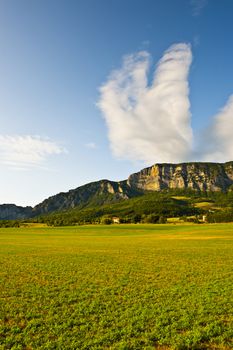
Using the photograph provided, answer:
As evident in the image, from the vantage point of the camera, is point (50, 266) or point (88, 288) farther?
point (50, 266)

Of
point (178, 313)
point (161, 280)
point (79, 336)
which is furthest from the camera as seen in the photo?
point (161, 280)

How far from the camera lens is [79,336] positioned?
44.3 feet

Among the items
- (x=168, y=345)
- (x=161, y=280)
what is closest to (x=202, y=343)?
(x=168, y=345)

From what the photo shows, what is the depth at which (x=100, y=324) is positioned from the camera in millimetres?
15000

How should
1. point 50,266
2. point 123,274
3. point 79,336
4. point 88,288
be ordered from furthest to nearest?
point 50,266 < point 123,274 < point 88,288 < point 79,336

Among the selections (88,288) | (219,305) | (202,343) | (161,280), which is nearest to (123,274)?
(161,280)

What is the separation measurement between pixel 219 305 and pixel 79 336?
31.5 feet

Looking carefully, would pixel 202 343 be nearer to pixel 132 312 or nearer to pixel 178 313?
pixel 178 313

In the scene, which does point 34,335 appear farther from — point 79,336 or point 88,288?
point 88,288

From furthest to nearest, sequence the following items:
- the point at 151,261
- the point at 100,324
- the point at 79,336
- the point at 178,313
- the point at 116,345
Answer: the point at 151,261 < the point at 178,313 < the point at 100,324 < the point at 79,336 < the point at 116,345

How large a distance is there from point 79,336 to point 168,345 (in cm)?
413

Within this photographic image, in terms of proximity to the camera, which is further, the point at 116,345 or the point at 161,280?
the point at 161,280

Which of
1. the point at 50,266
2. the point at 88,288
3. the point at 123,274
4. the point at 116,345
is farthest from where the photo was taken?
the point at 50,266

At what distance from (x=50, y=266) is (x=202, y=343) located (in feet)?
87.6
